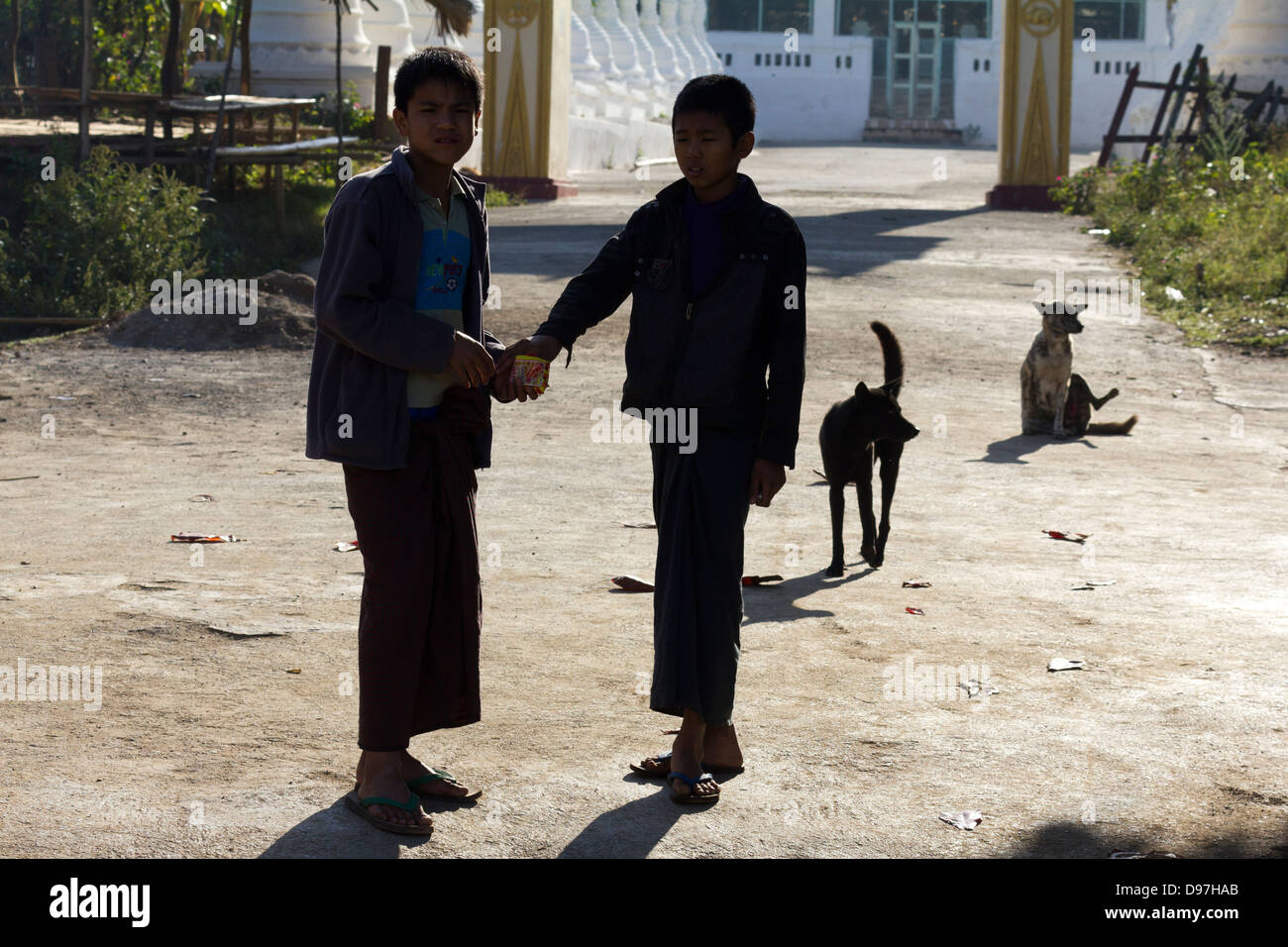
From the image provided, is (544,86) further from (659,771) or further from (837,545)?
(659,771)

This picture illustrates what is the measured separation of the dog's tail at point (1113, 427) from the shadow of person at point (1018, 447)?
20 centimetres

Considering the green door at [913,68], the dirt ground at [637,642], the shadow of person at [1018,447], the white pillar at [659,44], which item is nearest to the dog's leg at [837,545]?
the dirt ground at [637,642]

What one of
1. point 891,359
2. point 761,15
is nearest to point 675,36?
point 761,15

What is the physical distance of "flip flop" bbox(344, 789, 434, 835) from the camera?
3.34 m

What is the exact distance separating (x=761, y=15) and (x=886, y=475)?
4876 centimetres

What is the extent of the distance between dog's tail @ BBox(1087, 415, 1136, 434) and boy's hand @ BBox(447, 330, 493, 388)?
21.1 feet

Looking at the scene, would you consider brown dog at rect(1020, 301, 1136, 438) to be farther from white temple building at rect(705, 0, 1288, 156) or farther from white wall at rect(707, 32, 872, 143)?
white wall at rect(707, 32, 872, 143)

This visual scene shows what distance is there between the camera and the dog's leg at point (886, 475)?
19.9ft

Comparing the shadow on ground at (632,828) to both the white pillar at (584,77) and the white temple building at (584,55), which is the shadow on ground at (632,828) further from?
the white pillar at (584,77)

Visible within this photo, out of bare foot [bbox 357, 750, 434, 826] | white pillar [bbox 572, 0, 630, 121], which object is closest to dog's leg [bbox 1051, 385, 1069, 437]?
bare foot [bbox 357, 750, 434, 826]

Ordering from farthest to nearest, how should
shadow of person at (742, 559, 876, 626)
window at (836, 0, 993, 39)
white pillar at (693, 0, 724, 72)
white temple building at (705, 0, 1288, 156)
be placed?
window at (836, 0, 993, 39), white pillar at (693, 0, 724, 72), white temple building at (705, 0, 1288, 156), shadow of person at (742, 559, 876, 626)

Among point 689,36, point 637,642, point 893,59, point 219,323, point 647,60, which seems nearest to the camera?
point 637,642

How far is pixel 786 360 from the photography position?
3.64 m
